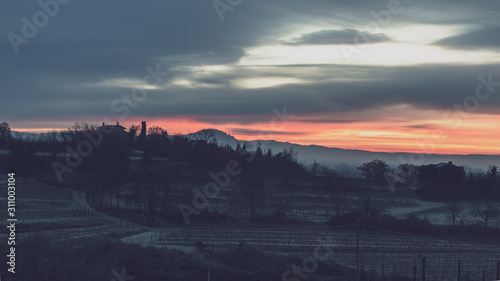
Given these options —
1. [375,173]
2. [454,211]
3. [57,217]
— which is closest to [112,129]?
[375,173]

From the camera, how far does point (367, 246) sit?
1548 inches

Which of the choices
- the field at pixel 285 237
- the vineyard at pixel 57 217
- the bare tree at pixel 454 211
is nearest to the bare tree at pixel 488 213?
the bare tree at pixel 454 211

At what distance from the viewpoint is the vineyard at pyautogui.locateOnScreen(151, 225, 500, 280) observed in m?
31.6

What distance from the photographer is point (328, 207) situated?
59219mm

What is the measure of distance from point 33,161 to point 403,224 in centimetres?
4744

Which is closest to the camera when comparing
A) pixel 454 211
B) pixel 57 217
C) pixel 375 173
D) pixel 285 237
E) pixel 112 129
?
pixel 285 237

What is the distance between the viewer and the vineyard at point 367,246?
104 ft

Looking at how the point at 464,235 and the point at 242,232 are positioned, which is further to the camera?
the point at 464,235

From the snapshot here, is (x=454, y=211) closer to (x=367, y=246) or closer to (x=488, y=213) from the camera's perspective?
(x=488, y=213)

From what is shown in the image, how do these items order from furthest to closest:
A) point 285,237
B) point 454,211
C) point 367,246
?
point 454,211 → point 285,237 → point 367,246

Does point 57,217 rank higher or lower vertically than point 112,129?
lower

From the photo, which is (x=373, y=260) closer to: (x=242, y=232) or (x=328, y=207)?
(x=242, y=232)

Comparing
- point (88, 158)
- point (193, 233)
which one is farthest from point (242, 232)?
point (88, 158)

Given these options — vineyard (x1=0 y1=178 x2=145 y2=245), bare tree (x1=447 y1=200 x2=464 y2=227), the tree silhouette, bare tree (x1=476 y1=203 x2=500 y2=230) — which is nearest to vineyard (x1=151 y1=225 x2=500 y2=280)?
vineyard (x1=0 y1=178 x2=145 y2=245)
